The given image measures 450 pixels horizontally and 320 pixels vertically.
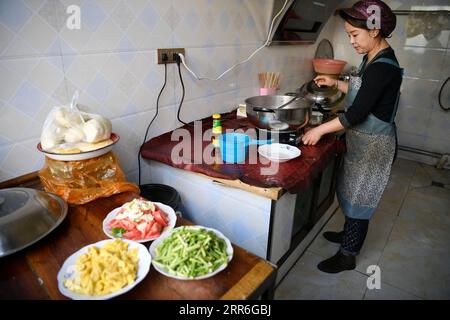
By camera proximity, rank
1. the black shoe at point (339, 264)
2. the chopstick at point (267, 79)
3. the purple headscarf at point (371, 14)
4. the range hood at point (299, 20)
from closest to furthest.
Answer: the purple headscarf at point (371, 14) < the black shoe at point (339, 264) < the range hood at point (299, 20) < the chopstick at point (267, 79)

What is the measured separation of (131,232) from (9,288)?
31 cm

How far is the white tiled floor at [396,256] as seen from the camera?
157 cm

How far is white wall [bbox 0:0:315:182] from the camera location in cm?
102

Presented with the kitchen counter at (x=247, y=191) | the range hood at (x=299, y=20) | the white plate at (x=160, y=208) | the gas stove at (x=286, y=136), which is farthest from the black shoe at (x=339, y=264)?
the range hood at (x=299, y=20)

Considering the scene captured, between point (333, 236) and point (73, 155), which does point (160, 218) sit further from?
point (333, 236)

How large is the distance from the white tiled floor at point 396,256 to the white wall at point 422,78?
785 millimetres

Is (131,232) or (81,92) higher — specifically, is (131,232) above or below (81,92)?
below

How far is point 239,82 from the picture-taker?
2.05m

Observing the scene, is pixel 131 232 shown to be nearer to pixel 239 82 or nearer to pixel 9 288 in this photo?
pixel 9 288

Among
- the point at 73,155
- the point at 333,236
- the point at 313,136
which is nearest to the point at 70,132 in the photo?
the point at 73,155

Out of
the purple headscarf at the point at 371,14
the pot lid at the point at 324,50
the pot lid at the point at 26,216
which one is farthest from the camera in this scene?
the pot lid at the point at 324,50

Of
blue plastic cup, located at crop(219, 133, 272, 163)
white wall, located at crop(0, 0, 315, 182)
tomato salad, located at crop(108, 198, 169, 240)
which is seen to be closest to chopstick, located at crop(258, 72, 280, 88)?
white wall, located at crop(0, 0, 315, 182)

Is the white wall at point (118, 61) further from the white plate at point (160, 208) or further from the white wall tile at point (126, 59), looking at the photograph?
the white plate at point (160, 208)
